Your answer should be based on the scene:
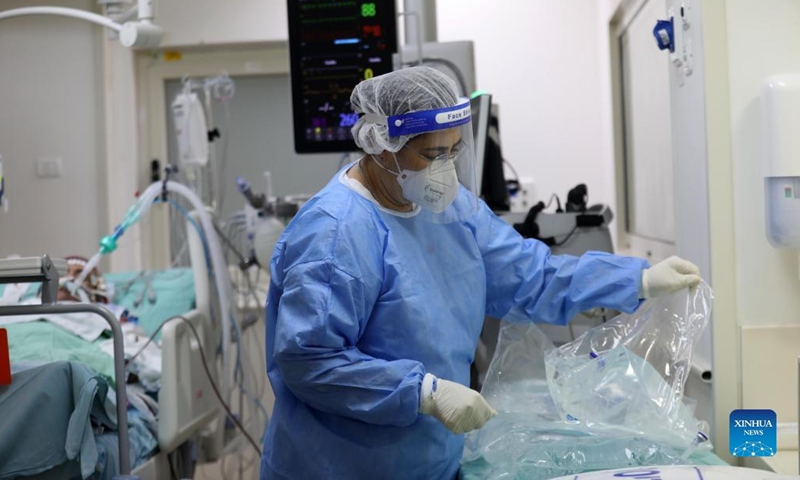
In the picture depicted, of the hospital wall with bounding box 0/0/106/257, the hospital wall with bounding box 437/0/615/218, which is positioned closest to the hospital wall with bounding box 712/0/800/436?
the hospital wall with bounding box 437/0/615/218

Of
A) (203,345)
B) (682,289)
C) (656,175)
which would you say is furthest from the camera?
(656,175)

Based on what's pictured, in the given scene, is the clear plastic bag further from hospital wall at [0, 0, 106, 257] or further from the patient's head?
hospital wall at [0, 0, 106, 257]

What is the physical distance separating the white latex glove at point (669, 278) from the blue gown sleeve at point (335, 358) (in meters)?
0.57

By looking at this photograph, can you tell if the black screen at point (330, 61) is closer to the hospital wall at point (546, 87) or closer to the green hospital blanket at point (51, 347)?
the green hospital blanket at point (51, 347)

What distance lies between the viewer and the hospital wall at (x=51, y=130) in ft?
16.6

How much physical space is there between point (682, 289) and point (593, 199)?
117 inches

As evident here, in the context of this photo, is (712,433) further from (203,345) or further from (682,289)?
(203,345)

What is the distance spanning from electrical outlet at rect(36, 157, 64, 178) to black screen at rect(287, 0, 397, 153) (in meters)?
2.68

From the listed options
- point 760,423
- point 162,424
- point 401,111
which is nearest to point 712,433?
point 760,423

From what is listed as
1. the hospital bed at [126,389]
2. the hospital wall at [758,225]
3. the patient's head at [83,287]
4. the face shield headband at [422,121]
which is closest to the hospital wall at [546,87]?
the hospital bed at [126,389]

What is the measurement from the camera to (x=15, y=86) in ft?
16.8

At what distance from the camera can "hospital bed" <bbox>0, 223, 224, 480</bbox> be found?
2.11 meters

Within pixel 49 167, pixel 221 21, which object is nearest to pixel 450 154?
pixel 221 21

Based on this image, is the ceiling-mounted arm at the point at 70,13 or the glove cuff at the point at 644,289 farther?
the ceiling-mounted arm at the point at 70,13
